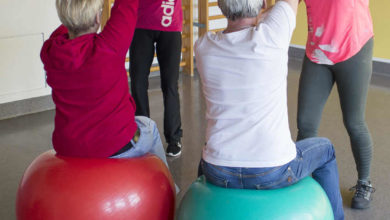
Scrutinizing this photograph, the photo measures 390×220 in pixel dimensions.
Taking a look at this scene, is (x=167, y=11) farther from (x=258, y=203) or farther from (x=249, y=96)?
(x=258, y=203)

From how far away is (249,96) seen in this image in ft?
5.93

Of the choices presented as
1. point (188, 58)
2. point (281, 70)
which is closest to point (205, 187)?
point (281, 70)

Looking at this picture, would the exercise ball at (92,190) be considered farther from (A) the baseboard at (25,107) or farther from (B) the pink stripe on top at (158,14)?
(A) the baseboard at (25,107)

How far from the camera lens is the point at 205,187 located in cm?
197

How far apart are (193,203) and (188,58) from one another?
11.8 feet

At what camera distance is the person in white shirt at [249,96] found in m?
1.78

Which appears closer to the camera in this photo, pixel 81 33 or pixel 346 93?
pixel 81 33

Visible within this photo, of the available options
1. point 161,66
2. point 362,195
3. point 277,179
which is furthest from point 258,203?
point 161,66

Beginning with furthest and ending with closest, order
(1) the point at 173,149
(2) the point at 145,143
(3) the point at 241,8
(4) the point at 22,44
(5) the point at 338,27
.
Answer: (4) the point at 22,44 < (1) the point at 173,149 < (5) the point at 338,27 < (2) the point at 145,143 < (3) the point at 241,8

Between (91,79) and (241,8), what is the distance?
641 mm

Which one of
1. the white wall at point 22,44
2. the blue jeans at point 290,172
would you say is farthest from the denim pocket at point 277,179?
the white wall at point 22,44

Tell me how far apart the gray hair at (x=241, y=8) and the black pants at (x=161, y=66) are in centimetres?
132

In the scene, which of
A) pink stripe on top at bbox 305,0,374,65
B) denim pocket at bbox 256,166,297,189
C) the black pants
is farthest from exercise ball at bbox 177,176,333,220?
the black pants

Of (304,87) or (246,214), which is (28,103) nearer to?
(304,87)
